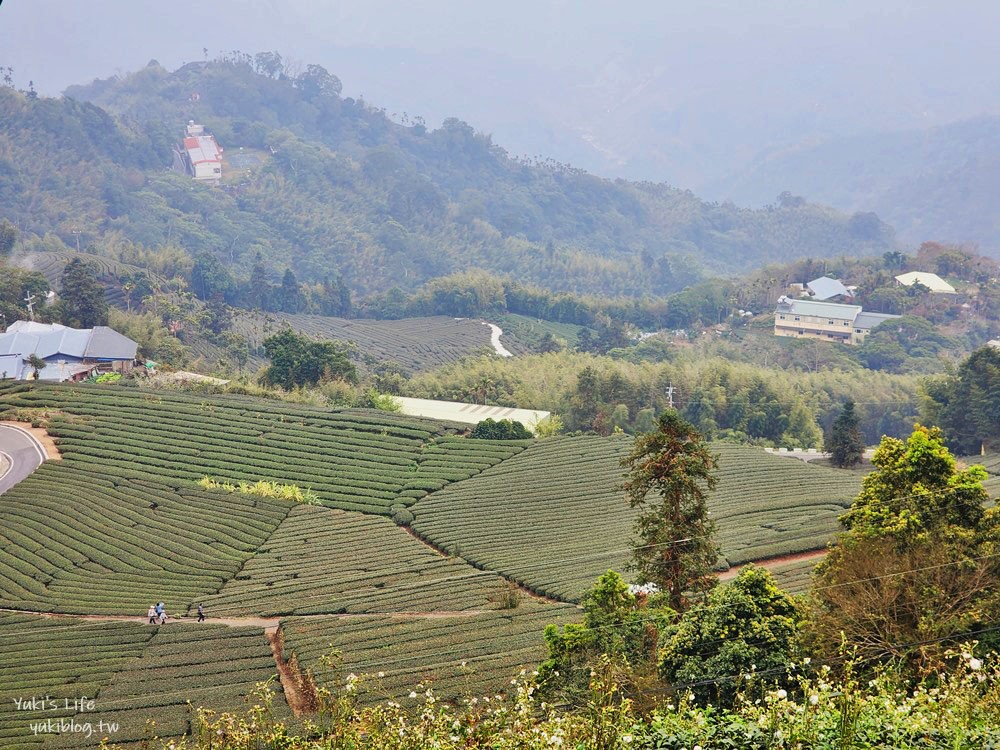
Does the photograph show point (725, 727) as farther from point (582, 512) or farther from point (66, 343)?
point (66, 343)

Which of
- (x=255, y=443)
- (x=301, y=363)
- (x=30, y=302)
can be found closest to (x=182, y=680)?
(x=255, y=443)

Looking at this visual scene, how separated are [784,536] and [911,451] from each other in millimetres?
15374

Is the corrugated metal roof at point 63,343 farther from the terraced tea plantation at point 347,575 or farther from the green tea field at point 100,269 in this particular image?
the terraced tea plantation at point 347,575

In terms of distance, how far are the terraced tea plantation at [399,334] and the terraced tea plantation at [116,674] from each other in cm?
6810

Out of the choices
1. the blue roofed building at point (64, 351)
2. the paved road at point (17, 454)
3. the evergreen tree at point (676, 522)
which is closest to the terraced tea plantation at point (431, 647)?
the evergreen tree at point (676, 522)

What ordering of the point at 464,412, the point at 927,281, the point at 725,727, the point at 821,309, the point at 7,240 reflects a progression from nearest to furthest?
the point at 725,727 → the point at 464,412 → the point at 821,309 → the point at 7,240 → the point at 927,281

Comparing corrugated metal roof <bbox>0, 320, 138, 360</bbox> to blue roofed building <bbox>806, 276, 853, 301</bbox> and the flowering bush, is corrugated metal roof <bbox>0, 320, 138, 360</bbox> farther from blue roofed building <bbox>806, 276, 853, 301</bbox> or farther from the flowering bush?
blue roofed building <bbox>806, 276, 853, 301</bbox>

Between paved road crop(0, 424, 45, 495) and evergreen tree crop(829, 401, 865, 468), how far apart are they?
145ft

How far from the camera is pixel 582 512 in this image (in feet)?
158

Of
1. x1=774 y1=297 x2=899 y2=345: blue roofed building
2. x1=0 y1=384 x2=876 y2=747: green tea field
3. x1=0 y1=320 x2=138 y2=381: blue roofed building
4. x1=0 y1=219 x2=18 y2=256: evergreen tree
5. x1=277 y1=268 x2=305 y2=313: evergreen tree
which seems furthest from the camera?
x1=277 y1=268 x2=305 y2=313: evergreen tree

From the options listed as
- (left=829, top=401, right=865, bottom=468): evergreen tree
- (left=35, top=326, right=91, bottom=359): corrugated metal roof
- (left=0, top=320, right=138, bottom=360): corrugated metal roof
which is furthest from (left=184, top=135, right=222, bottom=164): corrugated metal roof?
(left=829, top=401, right=865, bottom=468): evergreen tree

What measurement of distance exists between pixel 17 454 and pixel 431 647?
3134 cm

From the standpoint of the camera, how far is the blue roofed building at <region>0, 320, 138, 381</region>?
237 feet

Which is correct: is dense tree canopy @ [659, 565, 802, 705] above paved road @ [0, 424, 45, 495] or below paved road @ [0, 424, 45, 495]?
below
